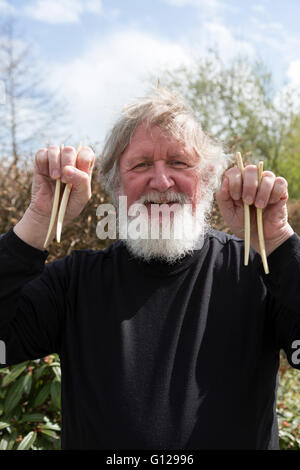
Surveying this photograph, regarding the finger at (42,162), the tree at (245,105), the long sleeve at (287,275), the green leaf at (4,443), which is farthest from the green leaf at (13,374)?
the tree at (245,105)

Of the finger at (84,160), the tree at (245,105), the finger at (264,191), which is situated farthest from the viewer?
the tree at (245,105)

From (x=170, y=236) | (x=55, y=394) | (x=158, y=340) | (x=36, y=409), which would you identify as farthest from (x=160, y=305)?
(x=36, y=409)

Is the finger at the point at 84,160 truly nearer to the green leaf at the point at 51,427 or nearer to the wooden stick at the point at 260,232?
the wooden stick at the point at 260,232

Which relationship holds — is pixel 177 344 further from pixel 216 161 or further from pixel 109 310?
pixel 216 161

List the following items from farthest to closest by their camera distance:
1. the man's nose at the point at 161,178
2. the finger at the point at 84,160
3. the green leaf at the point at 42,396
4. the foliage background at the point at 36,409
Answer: the green leaf at the point at 42,396, the foliage background at the point at 36,409, the man's nose at the point at 161,178, the finger at the point at 84,160

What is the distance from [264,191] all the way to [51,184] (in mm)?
701

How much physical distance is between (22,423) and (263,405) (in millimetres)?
1767

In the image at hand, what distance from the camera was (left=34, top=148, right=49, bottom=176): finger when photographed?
152cm

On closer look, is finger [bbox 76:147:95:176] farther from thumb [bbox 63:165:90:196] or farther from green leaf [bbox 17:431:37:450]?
green leaf [bbox 17:431:37:450]

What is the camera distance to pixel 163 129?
1933mm

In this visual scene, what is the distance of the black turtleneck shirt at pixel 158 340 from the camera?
1620mm

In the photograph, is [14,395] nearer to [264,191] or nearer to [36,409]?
[36,409]

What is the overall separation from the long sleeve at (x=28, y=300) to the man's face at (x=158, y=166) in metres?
0.43
